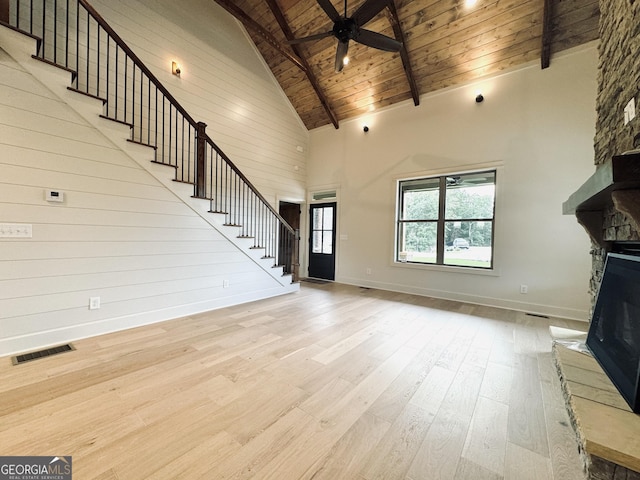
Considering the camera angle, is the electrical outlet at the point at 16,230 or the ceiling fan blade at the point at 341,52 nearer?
the electrical outlet at the point at 16,230

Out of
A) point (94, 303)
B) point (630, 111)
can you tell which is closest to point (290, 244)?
point (94, 303)

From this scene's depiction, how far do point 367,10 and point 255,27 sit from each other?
8.62ft

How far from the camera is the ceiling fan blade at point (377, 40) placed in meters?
3.29

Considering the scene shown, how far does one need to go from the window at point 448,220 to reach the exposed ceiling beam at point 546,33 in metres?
1.70

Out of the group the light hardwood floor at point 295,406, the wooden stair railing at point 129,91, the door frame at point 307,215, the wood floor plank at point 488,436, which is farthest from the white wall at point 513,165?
the wood floor plank at point 488,436

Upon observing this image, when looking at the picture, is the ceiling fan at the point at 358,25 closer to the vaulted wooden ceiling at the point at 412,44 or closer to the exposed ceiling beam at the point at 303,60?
the vaulted wooden ceiling at the point at 412,44

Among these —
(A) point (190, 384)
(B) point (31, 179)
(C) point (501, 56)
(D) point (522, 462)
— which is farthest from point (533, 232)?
(B) point (31, 179)

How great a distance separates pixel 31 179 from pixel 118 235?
870 mm

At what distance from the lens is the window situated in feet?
14.8

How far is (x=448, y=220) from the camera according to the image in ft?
15.9

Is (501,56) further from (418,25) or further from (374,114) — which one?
(374,114)

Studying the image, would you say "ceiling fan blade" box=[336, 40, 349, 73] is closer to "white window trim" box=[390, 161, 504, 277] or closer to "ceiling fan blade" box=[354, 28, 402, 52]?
"ceiling fan blade" box=[354, 28, 402, 52]

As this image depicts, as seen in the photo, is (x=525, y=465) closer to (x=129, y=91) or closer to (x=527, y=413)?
(x=527, y=413)

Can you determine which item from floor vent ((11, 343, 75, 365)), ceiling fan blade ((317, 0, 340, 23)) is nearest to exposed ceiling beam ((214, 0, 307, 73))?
ceiling fan blade ((317, 0, 340, 23))
